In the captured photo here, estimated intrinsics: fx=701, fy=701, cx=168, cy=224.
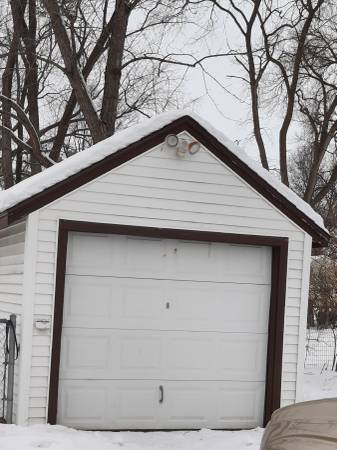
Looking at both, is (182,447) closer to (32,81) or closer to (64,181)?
(64,181)

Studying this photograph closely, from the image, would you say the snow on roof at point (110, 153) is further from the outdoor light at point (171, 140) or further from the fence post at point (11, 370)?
the fence post at point (11, 370)

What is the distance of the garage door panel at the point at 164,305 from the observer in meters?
8.34

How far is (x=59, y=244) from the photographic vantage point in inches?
316

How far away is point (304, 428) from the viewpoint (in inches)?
155

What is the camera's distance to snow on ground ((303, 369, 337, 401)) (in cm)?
1246

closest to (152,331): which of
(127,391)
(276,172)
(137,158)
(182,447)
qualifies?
(127,391)

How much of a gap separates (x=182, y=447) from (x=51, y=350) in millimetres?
1817

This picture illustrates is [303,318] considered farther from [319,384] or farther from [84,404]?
[319,384]

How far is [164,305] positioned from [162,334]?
0.35 meters

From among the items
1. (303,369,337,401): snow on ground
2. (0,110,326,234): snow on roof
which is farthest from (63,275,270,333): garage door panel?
(303,369,337,401): snow on ground

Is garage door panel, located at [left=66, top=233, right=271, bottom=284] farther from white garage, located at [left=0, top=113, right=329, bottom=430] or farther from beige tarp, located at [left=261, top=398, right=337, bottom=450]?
beige tarp, located at [left=261, top=398, right=337, bottom=450]

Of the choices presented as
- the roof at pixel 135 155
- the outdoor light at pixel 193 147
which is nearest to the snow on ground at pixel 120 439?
the roof at pixel 135 155

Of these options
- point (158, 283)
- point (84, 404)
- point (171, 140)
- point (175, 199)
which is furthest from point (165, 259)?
point (84, 404)

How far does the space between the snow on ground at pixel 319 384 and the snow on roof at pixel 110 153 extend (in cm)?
445
